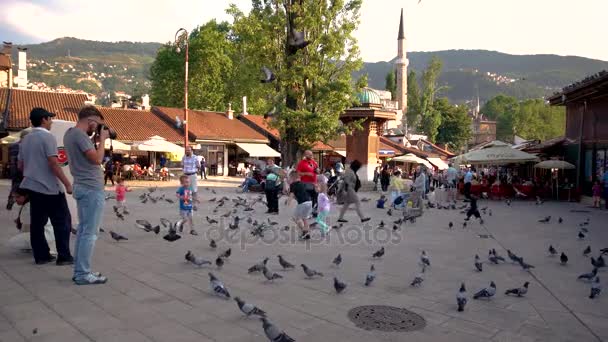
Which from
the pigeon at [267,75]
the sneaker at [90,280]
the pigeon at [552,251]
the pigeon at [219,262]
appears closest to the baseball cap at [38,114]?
the sneaker at [90,280]

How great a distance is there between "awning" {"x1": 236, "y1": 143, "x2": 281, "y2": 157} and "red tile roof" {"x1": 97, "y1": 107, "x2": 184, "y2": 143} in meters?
5.11

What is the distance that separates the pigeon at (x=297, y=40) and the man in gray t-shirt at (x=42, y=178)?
43.4 feet

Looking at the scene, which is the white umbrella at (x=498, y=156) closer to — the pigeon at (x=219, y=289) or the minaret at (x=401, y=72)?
the pigeon at (x=219, y=289)

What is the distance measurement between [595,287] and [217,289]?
14.3ft

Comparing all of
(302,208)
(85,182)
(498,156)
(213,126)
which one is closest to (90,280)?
(85,182)

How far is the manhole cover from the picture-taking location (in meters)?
4.14

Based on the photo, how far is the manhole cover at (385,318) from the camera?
4137 mm

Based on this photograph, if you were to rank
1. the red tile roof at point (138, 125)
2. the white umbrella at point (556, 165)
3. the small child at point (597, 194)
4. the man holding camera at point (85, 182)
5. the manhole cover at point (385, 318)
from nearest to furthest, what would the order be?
the manhole cover at point (385, 318) < the man holding camera at point (85, 182) < the small child at point (597, 194) < the white umbrella at point (556, 165) < the red tile roof at point (138, 125)

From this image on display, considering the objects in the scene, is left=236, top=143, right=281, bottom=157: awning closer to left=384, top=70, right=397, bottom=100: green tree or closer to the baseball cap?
the baseball cap

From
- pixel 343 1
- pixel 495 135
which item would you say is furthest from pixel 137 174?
pixel 495 135

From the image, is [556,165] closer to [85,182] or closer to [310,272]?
[310,272]

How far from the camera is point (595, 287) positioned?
5250 mm

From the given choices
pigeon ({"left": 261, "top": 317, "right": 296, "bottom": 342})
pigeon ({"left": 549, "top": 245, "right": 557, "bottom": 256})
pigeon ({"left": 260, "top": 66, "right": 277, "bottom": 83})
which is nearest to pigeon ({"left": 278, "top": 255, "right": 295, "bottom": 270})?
pigeon ({"left": 261, "top": 317, "right": 296, "bottom": 342})

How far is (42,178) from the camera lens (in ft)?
17.2
